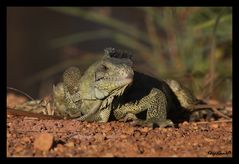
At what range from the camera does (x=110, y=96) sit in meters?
6.30

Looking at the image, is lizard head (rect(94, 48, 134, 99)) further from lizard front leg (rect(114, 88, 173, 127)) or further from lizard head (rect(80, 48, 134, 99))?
lizard front leg (rect(114, 88, 173, 127))

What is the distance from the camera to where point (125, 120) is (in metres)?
6.69

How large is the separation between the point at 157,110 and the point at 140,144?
4.64 feet

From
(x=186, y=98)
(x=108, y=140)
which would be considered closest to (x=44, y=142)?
(x=108, y=140)

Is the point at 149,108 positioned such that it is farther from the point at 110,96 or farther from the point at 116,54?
the point at 116,54

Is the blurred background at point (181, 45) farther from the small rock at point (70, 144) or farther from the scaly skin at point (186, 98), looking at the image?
the small rock at point (70, 144)

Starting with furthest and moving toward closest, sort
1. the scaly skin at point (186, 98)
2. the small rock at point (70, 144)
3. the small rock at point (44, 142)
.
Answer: the scaly skin at point (186, 98), the small rock at point (70, 144), the small rock at point (44, 142)

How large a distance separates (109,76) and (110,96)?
13.5 inches

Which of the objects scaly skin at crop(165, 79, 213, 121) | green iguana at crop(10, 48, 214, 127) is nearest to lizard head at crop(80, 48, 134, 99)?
green iguana at crop(10, 48, 214, 127)

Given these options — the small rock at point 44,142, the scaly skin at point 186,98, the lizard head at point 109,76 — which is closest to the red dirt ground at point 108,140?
the small rock at point 44,142

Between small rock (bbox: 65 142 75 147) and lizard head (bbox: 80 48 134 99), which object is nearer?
small rock (bbox: 65 142 75 147)

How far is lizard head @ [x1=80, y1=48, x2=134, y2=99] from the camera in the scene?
5934 mm

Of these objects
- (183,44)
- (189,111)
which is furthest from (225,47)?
(189,111)

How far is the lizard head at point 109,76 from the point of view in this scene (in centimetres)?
593
